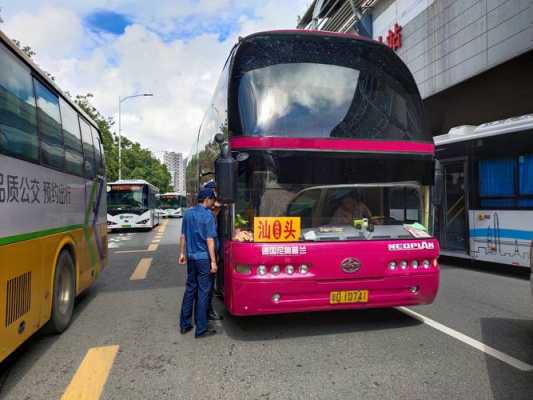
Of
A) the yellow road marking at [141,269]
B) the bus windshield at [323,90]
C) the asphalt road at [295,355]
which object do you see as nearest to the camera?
the asphalt road at [295,355]

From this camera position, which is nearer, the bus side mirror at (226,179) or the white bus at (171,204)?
the bus side mirror at (226,179)

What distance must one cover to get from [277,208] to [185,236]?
1.20 meters

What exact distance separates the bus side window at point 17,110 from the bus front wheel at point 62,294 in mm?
1461

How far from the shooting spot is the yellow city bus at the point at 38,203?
3627 millimetres

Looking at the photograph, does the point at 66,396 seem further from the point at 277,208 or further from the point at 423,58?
the point at 423,58

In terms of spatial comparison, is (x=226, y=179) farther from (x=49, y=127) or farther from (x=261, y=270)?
(x=49, y=127)

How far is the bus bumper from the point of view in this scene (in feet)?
15.0

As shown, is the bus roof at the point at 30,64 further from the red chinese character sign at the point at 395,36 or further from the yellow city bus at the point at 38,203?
the red chinese character sign at the point at 395,36

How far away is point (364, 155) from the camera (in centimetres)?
493

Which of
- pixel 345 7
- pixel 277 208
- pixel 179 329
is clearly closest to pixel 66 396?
pixel 179 329

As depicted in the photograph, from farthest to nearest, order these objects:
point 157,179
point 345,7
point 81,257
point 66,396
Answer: point 157,179, point 345,7, point 81,257, point 66,396

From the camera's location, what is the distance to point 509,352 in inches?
170

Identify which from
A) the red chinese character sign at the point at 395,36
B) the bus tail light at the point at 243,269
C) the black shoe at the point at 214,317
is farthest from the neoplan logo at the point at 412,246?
the red chinese character sign at the point at 395,36

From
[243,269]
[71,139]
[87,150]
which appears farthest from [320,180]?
[87,150]
